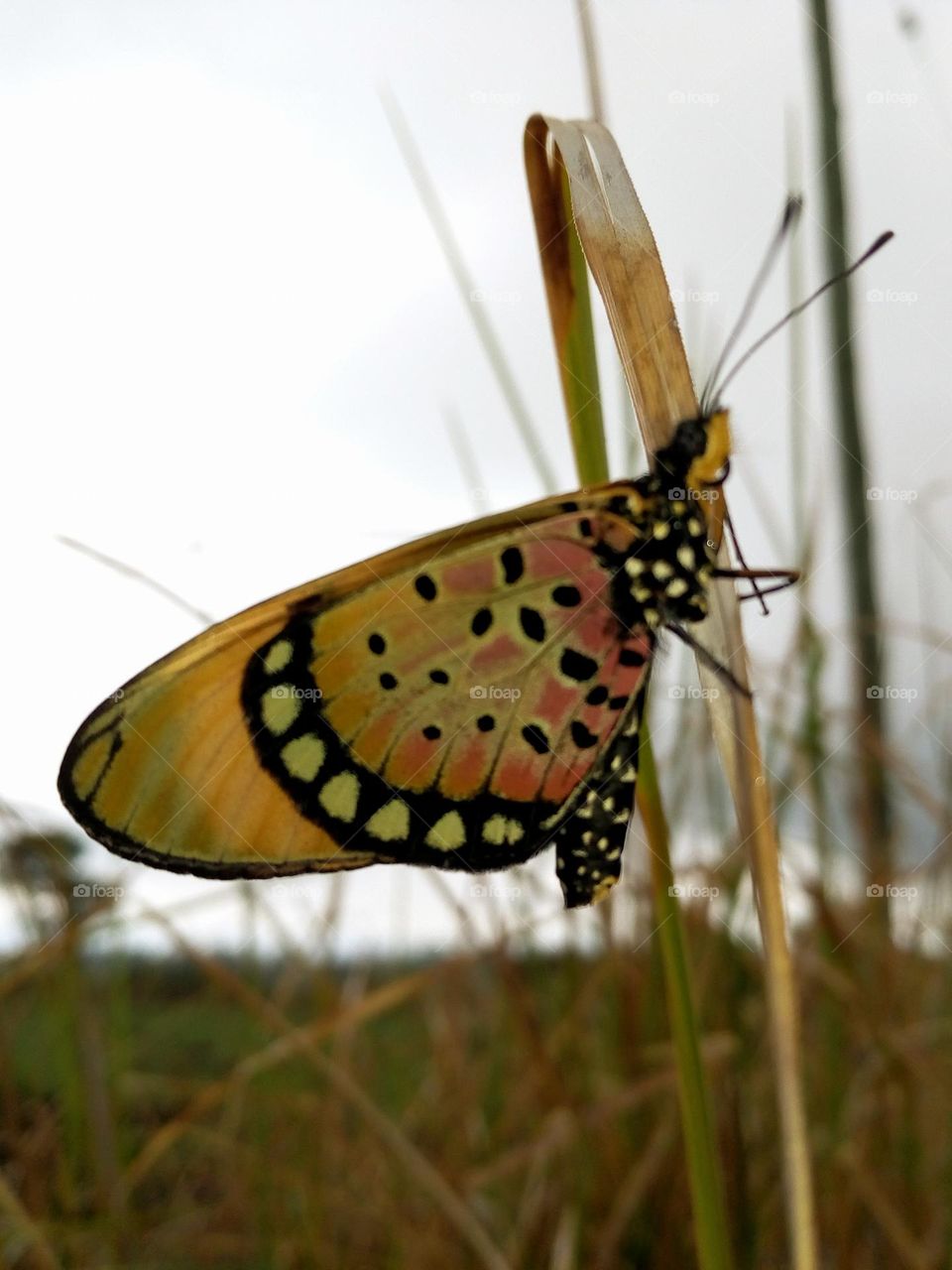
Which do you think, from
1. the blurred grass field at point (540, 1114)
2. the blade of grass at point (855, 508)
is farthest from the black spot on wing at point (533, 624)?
the blade of grass at point (855, 508)

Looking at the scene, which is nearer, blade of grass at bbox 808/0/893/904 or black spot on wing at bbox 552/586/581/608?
black spot on wing at bbox 552/586/581/608

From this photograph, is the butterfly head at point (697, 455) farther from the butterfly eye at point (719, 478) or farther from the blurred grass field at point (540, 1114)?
the blurred grass field at point (540, 1114)

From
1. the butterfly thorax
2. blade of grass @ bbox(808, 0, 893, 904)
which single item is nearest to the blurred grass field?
blade of grass @ bbox(808, 0, 893, 904)

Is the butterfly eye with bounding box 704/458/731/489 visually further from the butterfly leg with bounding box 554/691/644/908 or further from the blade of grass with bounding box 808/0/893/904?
the blade of grass with bounding box 808/0/893/904

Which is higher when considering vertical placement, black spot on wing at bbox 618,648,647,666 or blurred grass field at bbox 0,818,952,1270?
black spot on wing at bbox 618,648,647,666

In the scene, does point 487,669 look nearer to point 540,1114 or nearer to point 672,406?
point 672,406

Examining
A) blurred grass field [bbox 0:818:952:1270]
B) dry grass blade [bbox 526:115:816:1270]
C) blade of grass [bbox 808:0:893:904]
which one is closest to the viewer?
dry grass blade [bbox 526:115:816:1270]

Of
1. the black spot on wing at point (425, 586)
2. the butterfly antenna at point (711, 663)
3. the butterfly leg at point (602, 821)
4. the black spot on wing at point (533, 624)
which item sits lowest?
the butterfly leg at point (602, 821)
